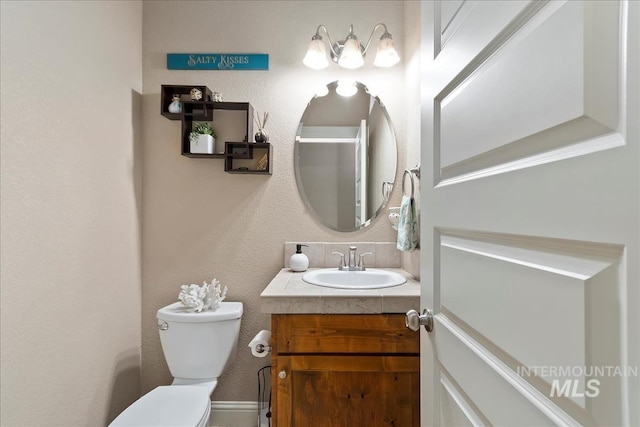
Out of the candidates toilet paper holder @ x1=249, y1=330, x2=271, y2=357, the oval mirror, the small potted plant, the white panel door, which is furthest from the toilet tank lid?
the white panel door

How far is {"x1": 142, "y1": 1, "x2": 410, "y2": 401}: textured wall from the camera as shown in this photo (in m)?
1.98

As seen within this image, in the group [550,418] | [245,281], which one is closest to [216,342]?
[245,281]

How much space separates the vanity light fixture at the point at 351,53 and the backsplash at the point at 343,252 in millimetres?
1017

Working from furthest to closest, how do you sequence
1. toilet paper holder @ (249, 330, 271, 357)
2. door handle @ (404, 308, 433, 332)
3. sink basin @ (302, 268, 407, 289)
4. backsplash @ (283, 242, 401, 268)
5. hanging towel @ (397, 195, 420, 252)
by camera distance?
backsplash @ (283, 242, 401, 268) → sink basin @ (302, 268, 407, 289) → hanging towel @ (397, 195, 420, 252) → toilet paper holder @ (249, 330, 271, 357) → door handle @ (404, 308, 433, 332)

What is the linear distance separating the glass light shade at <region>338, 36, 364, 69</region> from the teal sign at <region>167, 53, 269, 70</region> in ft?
1.51

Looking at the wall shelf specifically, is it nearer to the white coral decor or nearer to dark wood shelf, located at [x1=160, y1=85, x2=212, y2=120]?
dark wood shelf, located at [x1=160, y1=85, x2=212, y2=120]

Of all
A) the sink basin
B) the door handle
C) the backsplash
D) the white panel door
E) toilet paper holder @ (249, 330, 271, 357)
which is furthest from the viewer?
the backsplash

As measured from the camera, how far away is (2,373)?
3.61ft

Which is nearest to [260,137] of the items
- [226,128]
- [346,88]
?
[226,128]

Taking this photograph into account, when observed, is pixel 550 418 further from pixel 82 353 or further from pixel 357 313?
pixel 82 353

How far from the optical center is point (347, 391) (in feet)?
4.43

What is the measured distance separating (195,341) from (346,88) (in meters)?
1.60

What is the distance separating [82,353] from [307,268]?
43.3 inches

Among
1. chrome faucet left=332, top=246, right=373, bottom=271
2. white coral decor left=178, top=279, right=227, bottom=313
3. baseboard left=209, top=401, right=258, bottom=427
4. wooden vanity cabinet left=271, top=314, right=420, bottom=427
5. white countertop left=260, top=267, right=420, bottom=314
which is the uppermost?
chrome faucet left=332, top=246, right=373, bottom=271
